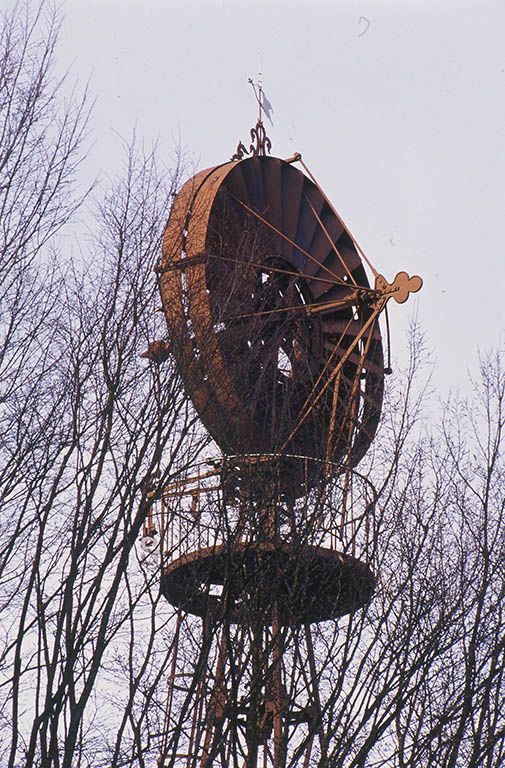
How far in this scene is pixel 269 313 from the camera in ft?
36.9

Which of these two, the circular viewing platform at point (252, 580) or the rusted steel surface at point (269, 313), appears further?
the rusted steel surface at point (269, 313)

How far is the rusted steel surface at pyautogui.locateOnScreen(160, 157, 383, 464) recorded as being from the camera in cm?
1016

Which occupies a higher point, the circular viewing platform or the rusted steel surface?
the rusted steel surface

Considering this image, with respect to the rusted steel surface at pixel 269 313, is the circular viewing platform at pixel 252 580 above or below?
below

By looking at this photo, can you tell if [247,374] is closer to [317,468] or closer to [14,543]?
[317,468]

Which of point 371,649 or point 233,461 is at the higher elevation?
point 233,461

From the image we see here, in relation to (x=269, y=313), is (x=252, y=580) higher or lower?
lower

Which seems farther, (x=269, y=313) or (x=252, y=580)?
(x=269, y=313)

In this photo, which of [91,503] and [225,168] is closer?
[91,503]

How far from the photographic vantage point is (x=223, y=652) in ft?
33.6

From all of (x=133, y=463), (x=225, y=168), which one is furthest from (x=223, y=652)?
(x=225, y=168)

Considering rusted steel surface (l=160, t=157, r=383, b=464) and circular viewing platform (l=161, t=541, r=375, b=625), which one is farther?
rusted steel surface (l=160, t=157, r=383, b=464)

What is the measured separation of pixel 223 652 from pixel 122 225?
355 centimetres

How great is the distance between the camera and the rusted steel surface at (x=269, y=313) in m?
10.2
